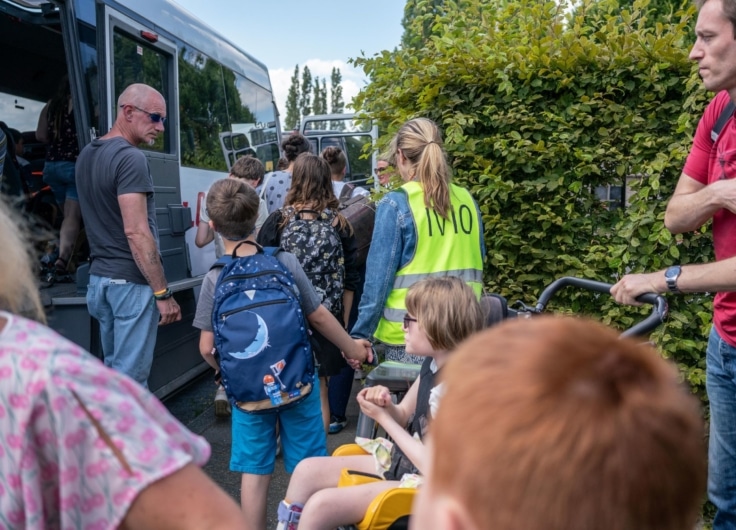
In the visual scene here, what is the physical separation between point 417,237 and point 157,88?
3.49 metres

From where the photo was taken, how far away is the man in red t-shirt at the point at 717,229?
232 centimetres

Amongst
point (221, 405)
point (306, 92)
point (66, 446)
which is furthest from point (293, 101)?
point (66, 446)

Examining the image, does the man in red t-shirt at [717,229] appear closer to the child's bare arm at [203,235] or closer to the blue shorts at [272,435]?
the blue shorts at [272,435]

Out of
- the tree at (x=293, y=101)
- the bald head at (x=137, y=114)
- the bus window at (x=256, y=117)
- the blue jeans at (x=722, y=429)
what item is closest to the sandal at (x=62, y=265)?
the bald head at (x=137, y=114)

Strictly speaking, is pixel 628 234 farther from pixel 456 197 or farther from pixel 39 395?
pixel 39 395

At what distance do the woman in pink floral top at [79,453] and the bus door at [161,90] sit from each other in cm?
419

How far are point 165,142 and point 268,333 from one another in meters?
3.51

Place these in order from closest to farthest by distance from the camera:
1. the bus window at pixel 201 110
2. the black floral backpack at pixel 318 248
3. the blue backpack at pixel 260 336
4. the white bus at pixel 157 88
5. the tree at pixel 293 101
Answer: the blue backpack at pixel 260 336, the black floral backpack at pixel 318 248, the white bus at pixel 157 88, the bus window at pixel 201 110, the tree at pixel 293 101

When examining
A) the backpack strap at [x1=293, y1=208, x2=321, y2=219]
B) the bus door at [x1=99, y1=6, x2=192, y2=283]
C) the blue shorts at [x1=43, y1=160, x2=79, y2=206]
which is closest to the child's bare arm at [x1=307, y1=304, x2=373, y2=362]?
the backpack strap at [x1=293, y1=208, x2=321, y2=219]

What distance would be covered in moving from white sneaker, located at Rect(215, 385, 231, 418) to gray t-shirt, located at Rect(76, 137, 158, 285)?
1623 millimetres

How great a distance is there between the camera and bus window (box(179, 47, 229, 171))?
6308mm

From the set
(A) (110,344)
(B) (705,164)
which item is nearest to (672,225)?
(B) (705,164)

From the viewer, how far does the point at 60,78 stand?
24.8 feet

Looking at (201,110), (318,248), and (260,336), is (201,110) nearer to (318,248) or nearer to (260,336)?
(318,248)
